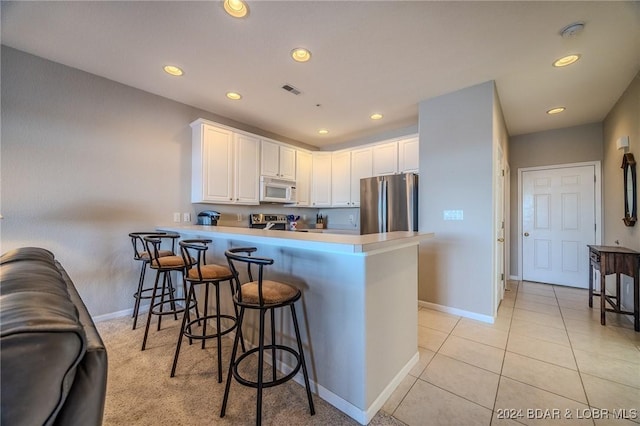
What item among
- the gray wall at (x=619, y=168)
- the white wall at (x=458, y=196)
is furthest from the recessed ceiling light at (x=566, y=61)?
the gray wall at (x=619, y=168)

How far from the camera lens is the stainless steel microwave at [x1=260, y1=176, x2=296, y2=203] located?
4117 millimetres

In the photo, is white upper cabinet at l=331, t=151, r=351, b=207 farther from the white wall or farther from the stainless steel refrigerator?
the white wall

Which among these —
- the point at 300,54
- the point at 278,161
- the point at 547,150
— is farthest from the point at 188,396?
the point at 547,150

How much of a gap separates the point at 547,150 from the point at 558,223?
1.26 m

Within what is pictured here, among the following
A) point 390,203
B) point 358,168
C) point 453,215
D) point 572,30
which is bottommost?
point 453,215

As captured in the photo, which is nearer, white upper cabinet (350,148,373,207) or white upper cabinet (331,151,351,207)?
white upper cabinet (350,148,373,207)

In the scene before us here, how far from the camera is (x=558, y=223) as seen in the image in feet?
14.0

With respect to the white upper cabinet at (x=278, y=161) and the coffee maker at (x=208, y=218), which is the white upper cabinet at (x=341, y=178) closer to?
the white upper cabinet at (x=278, y=161)

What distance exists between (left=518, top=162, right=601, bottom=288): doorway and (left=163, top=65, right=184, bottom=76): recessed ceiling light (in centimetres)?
549

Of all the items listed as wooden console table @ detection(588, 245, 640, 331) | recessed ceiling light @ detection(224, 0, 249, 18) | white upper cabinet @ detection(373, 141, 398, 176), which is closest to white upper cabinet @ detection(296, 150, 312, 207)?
white upper cabinet @ detection(373, 141, 398, 176)

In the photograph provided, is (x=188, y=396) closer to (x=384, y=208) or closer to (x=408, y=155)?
(x=384, y=208)

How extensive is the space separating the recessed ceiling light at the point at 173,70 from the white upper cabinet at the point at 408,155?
3093 millimetres

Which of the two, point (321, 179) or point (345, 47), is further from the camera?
point (321, 179)

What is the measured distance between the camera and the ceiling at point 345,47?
1859 mm
